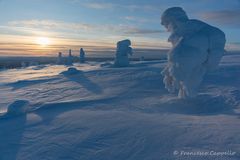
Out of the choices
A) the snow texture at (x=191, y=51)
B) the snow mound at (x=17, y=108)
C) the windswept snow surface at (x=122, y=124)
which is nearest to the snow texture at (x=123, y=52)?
the windswept snow surface at (x=122, y=124)

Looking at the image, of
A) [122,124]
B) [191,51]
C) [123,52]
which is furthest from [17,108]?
[123,52]

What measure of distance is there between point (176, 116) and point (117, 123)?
291 cm

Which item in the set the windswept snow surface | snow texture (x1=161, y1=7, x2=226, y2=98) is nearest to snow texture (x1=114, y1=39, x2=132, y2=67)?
the windswept snow surface

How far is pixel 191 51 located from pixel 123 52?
24.8 metres

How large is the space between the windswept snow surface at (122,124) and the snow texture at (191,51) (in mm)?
1180

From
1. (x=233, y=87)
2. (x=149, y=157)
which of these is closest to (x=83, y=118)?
(x=149, y=157)

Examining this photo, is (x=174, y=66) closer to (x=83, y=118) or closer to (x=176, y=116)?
(x=176, y=116)

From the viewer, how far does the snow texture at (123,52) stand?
39781 mm

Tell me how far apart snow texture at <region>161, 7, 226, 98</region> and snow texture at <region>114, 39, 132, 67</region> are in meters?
22.2

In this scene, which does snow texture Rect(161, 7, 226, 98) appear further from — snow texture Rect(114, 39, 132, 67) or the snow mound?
snow texture Rect(114, 39, 132, 67)

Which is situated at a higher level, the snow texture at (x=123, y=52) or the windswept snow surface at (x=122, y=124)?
the snow texture at (x=123, y=52)

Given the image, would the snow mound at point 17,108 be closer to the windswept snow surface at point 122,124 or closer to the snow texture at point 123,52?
the windswept snow surface at point 122,124

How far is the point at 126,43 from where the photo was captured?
40.5m

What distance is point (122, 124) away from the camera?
12.6 m
